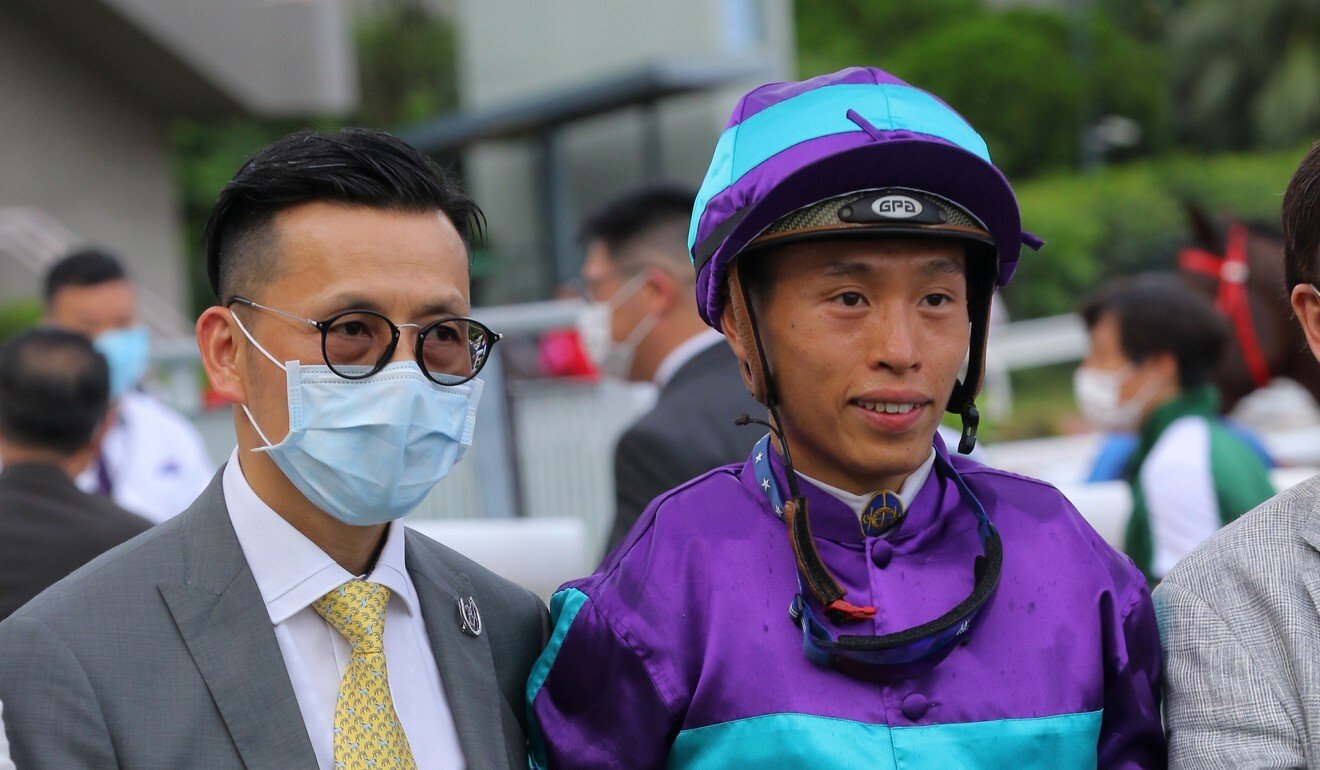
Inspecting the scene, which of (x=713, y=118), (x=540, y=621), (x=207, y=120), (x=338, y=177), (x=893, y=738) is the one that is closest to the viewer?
(x=893, y=738)

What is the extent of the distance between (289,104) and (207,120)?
1706 mm

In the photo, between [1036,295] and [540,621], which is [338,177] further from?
[1036,295]

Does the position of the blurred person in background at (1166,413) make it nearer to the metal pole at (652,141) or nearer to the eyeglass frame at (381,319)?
the eyeglass frame at (381,319)

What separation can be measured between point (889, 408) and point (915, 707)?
1.38ft

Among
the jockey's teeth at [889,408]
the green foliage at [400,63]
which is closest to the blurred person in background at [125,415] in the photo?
the jockey's teeth at [889,408]

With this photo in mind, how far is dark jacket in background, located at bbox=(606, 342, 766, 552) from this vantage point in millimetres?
3514

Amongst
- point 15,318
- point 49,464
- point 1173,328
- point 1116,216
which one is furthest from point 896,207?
point 1116,216

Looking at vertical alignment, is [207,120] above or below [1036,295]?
above

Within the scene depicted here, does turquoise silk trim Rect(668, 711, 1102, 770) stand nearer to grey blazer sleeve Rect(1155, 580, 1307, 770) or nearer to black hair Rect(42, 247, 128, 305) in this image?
grey blazer sleeve Rect(1155, 580, 1307, 770)

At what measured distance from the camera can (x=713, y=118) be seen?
558 inches

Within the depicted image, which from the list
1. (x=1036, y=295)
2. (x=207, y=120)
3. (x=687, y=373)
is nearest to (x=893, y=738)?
(x=687, y=373)

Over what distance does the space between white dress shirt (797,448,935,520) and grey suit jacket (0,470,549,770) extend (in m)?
0.60

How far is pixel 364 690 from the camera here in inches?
84.3

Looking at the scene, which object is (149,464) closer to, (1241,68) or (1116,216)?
(1116,216)
